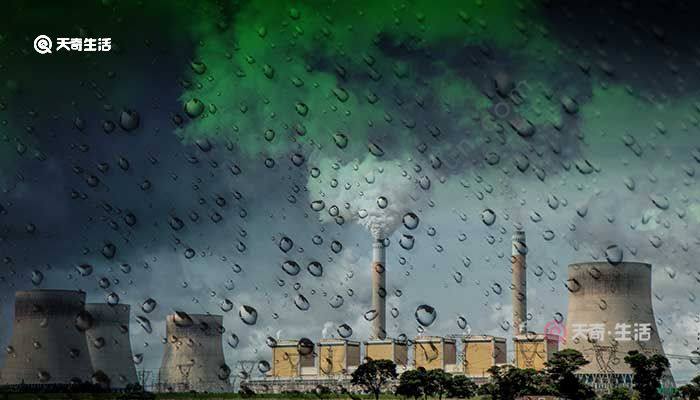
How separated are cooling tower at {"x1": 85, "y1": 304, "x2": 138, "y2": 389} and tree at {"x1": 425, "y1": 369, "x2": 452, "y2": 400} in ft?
108

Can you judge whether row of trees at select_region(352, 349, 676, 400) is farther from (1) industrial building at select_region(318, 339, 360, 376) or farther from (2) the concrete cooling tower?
(1) industrial building at select_region(318, 339, 360, 376)

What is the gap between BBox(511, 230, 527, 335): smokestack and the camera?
101 m

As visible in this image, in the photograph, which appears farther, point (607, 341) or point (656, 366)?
point (607, 341)

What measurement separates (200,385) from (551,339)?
38.1m

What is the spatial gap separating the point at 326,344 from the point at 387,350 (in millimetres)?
8815

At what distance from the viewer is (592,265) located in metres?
83.0

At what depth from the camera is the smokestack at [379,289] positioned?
107613 millimetres

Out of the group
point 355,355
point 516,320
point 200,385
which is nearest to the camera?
point 200,385

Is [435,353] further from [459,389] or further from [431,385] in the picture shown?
[431,385]

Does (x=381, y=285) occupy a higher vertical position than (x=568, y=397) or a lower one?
higher

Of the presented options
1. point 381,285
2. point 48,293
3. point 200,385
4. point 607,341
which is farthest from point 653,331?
point 48,293

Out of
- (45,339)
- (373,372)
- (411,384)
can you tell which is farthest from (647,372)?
(45,339)

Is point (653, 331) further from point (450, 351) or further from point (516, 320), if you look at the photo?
point (450, 351)

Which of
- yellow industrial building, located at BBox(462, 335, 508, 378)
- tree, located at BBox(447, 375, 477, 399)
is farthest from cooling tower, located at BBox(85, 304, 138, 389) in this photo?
yellow industrial building, located at BBox(462, 335, 508, 378)
